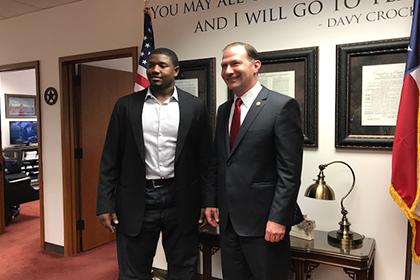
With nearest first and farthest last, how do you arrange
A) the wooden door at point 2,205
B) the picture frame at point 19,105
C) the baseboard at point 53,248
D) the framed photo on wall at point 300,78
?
the framed photo on wall at point 300,78 < the baseboard at point 53,248 < the wooden door at point 2,205 < the picture frame at point 19,105

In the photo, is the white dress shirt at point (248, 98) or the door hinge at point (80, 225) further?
the door hinge at point (80, 225)

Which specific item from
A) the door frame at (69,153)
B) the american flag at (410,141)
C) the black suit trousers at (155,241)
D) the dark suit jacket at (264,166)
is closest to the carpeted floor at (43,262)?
the door frame at (69,153)

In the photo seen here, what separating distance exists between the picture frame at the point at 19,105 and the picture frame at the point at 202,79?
498 centimetres

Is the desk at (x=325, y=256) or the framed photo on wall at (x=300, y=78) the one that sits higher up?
the framed photo on wall at (x=300, y=78)

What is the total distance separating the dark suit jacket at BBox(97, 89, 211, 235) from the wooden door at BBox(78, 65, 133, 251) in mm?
1758

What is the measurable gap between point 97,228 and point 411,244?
2.87m

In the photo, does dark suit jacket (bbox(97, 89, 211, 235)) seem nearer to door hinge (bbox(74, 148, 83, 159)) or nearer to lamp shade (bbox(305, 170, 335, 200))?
lamp shade (bbox(305, 170, 335, 200))

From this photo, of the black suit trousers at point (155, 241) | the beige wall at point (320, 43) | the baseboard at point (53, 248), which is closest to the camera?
the black suit trousers at point (155, 241)

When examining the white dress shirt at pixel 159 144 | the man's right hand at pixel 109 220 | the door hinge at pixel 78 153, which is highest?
the white dress shirt at pixel 159 144

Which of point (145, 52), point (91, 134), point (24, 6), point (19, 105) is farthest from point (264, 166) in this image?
point (19, 105)

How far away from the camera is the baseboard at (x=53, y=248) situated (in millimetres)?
3496

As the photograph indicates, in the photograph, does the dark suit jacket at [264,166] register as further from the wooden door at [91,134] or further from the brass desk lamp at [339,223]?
the wooden door at [91,134]

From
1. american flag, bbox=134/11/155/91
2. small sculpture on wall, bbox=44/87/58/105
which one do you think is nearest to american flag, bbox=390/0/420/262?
american flag, bbox=134/11/155/91

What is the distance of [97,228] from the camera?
147 inches
